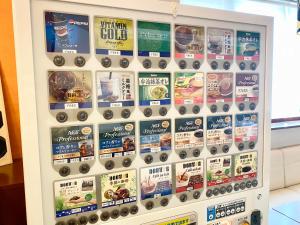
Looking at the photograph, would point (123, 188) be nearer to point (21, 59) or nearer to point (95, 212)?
point (95, 212)

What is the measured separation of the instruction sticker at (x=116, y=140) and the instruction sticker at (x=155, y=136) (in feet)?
0.12

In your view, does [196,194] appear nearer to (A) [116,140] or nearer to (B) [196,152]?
(B) [196,152]

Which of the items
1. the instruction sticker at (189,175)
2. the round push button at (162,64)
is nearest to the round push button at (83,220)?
the instruction sticker at (189,175)

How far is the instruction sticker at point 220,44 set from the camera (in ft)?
3.07

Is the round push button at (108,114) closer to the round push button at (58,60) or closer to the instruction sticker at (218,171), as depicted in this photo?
the round push button at (58,60)

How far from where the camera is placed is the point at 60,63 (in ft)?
2.36

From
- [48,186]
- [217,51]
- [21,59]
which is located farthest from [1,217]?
[217,51]

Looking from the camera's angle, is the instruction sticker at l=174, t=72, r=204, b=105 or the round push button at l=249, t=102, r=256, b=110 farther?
the round push button at l=249, t=102, r=256, b=110

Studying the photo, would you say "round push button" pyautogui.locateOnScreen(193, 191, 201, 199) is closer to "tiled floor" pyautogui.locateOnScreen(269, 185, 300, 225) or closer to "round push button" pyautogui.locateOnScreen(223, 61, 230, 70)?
"round push button" pyautogui.locateOnScreen(223, 61, 230, 70)

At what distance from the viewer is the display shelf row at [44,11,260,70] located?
2.38 ft

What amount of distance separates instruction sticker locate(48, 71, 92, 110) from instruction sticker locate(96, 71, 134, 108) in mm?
34

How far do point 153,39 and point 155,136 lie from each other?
12.9 inches

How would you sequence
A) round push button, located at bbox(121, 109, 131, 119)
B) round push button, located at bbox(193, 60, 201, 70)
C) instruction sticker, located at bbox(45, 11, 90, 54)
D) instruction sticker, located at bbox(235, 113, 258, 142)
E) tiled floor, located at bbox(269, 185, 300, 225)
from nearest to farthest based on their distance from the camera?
instruction sticker, located at bbox(45, 11, 90, 54)
round push button, located at bbox(121, 109, 131, 119)
round push button, located at bbox(193, 60, 201, 70)
instruction sticker, located at bbox(235, 113, 258, 142)
tiled floor, located at bbox(269, 185, 300, 225)

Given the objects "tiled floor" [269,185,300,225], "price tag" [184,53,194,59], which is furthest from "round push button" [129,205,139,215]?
"tiled floor" [269,185,300,225]
